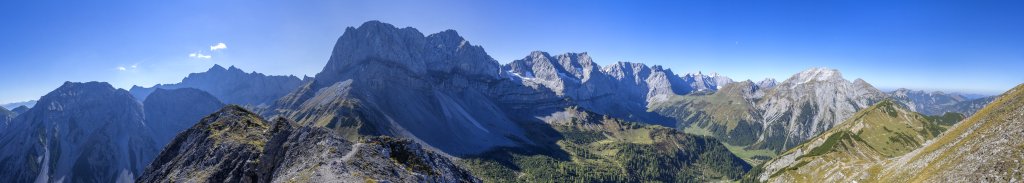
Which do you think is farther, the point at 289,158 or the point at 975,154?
the point at 975,154

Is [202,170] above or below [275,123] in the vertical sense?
below

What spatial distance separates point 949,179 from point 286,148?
11533 cm

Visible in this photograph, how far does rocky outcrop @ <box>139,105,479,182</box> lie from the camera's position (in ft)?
134

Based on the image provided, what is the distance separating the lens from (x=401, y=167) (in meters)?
43.7

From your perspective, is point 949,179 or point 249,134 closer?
point 249,134

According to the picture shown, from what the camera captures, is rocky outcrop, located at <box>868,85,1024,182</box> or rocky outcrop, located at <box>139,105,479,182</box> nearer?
rocky outcrop, located at <box>139,105,479,182</box>

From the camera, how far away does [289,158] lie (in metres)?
45.4

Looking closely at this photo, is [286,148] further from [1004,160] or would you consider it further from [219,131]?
[1004,160]

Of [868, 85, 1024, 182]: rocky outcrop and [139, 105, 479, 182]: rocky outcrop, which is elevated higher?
[139, 105, 479, 182]: rocky outcrop

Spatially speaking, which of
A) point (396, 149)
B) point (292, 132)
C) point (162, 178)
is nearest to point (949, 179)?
point (396, 149)

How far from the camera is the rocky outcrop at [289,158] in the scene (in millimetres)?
40844

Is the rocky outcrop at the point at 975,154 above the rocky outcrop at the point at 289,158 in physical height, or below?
below

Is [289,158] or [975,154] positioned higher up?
[289,158]

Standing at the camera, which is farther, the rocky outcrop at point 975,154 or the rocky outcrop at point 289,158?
the rocky outcrop at point 975,154
